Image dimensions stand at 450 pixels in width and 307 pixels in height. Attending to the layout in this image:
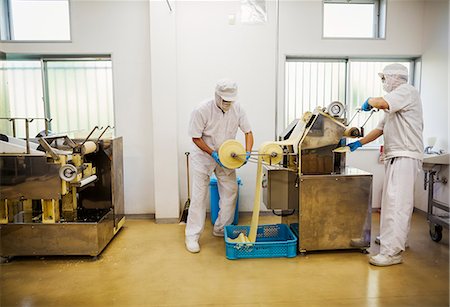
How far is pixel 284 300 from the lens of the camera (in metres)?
2.09

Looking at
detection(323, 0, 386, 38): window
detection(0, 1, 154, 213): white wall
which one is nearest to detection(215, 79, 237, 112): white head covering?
detection(0, 1, 154, 213): white wall

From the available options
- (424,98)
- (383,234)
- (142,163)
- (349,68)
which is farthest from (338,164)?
(142,163)

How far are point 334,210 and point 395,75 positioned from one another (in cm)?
118

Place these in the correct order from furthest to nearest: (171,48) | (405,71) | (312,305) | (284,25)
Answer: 1. (284,25)
2. (171,48)
3. (405,71)
4. (312,305)

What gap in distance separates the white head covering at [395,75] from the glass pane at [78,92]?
9.15ft

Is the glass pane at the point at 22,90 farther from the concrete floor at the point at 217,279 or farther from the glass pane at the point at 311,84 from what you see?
the glass pane at the point at 311,84

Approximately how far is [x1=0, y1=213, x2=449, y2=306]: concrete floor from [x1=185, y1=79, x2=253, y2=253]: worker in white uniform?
260 millimetres

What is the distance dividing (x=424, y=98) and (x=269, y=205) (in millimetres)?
2419

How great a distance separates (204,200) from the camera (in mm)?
2996

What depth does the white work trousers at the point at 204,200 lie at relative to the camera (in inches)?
117

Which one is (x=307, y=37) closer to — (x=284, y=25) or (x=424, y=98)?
(x=284, y=25)

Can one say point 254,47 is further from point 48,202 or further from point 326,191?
point 48,202

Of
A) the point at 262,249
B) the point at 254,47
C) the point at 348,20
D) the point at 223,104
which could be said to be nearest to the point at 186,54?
the point at 254,47

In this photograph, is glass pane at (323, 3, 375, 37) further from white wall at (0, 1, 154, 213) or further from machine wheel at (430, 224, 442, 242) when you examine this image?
machine wheel at (430, 224, 442, 242)
